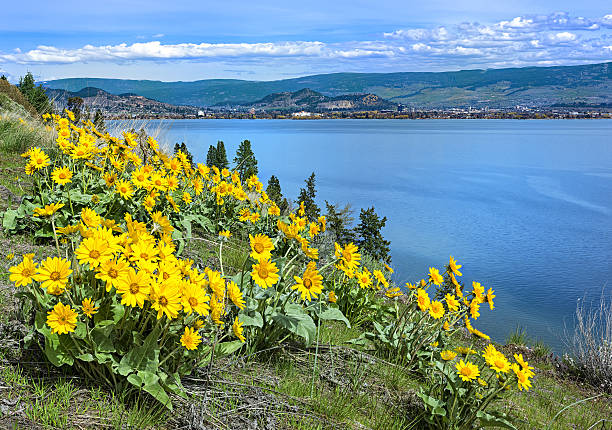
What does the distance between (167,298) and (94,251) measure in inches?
14.8

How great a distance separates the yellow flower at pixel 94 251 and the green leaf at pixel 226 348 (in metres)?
0.87

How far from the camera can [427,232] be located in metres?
24.4

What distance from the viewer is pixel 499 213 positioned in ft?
91.1

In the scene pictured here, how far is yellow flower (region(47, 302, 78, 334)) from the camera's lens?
76.4 inches

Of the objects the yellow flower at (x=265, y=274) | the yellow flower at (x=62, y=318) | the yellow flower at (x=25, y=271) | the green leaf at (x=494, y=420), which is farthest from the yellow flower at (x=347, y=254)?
the yellow flower at (x=25, y=271)

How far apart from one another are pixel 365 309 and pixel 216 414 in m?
2.37

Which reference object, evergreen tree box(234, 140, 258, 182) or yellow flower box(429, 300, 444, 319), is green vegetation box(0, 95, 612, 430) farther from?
evergreen tree box(234, 140, 258, 182)

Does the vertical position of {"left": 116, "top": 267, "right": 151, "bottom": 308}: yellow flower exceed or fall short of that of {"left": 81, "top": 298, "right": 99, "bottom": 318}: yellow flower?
it exceeds it

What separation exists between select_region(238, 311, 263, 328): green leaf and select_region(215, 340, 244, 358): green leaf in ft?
0.40

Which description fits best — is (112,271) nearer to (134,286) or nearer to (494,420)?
(134,286)

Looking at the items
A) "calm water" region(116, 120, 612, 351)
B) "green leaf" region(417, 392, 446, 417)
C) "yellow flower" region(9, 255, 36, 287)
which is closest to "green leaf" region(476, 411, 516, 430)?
"green leaf" region(417, 392, 446, 417)

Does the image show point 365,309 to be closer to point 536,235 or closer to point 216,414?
point 216,414

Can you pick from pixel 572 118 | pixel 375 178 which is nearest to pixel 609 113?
pixel 572 118

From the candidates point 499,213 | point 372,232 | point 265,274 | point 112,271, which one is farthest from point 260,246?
point 499,213
